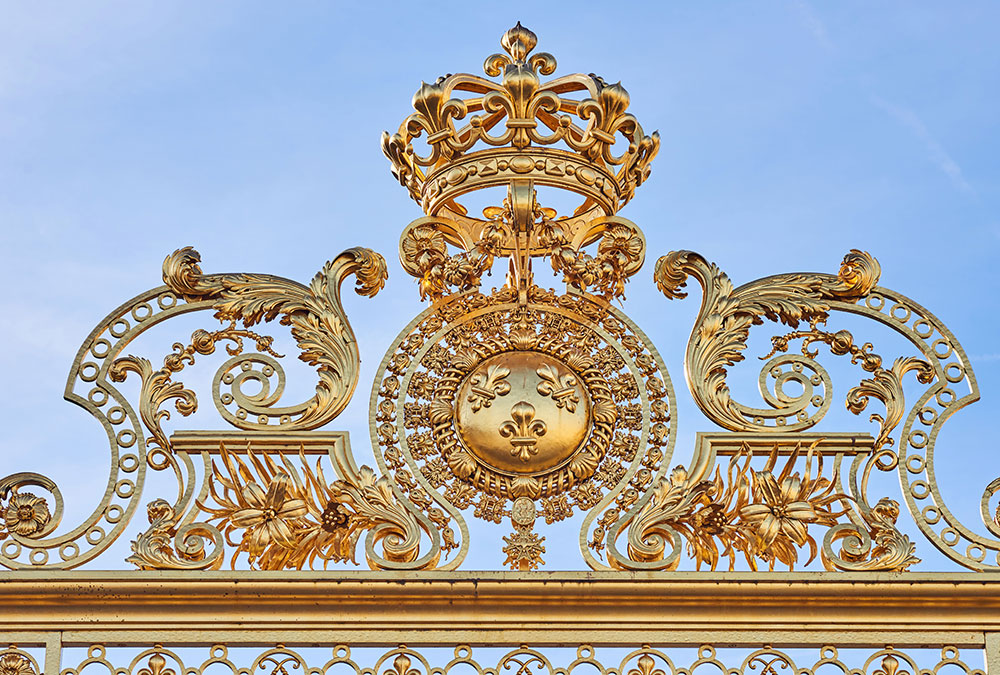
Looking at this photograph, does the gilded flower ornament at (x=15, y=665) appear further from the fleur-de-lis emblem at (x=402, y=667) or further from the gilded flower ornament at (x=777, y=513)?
the gilded flower ornament at (x=777, y=513)

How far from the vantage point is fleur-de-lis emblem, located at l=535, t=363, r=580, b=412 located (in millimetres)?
7574

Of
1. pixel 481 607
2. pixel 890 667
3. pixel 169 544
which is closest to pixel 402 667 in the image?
pixel 481 607

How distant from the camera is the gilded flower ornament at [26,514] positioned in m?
7.37

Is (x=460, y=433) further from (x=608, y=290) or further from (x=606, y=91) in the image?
(x=606, y=91)

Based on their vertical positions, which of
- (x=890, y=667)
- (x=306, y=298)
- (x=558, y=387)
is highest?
(x=306, y=298)

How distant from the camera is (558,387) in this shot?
24.9 feet

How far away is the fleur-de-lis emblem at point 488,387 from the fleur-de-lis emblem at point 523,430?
0.09m

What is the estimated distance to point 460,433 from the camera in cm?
757

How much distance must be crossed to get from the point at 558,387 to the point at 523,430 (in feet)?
0.68

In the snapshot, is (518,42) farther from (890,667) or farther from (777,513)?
(890,667)

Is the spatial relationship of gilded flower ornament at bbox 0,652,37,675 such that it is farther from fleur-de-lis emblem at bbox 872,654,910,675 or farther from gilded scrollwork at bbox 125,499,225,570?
fleur-de-lis emblem at bbox 872,654,910,675

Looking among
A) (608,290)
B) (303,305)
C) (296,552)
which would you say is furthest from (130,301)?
(608,290)

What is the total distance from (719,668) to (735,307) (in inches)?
51.1

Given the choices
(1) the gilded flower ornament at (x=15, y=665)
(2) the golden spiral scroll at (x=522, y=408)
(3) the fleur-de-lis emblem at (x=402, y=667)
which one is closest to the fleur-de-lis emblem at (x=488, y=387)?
(2) the golden spiral scroll at (x=522, y=408)
